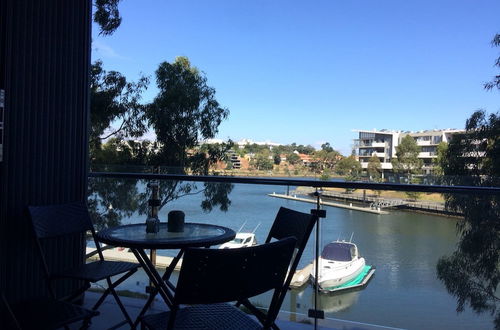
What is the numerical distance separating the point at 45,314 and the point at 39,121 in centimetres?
124

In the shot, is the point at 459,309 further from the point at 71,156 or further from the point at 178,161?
the point at 178,161

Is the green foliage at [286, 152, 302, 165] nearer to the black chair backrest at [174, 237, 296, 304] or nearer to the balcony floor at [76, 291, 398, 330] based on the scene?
the balcony floor at [76, 291, 398, 330]

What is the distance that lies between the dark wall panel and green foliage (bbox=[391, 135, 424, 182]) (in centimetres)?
1692

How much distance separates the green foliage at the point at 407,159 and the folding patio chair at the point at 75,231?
1696 centimetres

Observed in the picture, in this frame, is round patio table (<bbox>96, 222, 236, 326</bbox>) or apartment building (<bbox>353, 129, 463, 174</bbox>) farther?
apartment building (<bbox>353, 129, 463, 174</bbox>)

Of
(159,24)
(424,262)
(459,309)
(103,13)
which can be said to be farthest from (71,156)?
(159,24)

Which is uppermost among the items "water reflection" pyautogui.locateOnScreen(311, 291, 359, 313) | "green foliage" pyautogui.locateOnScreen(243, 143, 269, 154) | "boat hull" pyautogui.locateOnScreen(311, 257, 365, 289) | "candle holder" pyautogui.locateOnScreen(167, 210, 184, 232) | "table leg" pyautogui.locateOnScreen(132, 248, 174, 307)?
"green foliage" pyautogui.locateOnScreen(243, 143, 269, 154)

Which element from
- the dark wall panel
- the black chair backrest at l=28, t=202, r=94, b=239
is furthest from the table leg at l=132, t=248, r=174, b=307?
the dark wall panel

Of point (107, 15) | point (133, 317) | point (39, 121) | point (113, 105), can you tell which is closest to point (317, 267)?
point (133, 317)

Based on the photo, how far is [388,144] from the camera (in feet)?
74.6

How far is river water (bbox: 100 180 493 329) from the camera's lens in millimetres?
2949

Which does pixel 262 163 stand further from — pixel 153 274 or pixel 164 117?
pixel 153 274

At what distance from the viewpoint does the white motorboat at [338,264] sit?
9.81ft

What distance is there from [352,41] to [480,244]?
27.6 m
